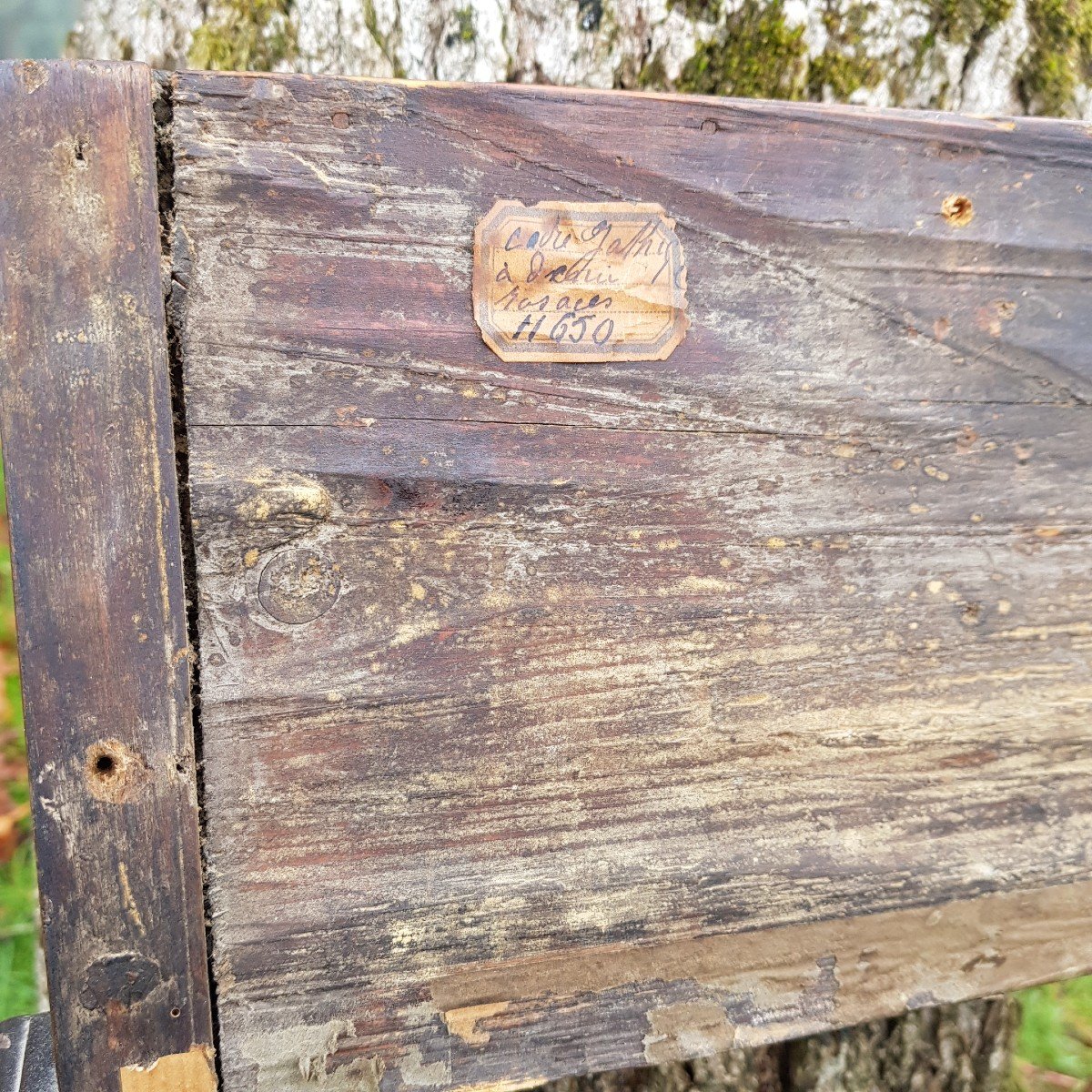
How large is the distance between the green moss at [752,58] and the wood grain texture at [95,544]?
0.68 metres

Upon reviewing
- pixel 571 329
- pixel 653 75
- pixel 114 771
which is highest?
pixel 653 75

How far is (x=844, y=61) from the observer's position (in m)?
1.12

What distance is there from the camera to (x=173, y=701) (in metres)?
0.87

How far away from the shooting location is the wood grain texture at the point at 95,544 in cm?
82

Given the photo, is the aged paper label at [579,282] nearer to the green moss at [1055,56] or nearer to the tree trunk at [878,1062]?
the green moss at [1055,56]

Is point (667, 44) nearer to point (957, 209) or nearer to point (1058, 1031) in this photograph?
point (957, 209)

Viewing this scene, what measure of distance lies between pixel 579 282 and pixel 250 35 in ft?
1.78

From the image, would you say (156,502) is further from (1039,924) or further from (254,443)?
(1039,924)

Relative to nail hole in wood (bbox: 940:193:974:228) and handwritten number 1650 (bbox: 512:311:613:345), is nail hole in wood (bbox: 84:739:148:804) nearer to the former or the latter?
handwritten number 1650 (bbox: 512:311:613:345)

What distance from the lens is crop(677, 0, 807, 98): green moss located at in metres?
1.10

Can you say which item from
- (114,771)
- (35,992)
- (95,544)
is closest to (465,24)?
(95,544)

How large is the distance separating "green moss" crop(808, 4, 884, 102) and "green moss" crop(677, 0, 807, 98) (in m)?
0.03

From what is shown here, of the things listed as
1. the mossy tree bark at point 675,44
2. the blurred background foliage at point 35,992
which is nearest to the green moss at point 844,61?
the mossy tree bark at point 675,44

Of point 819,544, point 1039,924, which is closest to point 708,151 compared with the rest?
point 819,544
